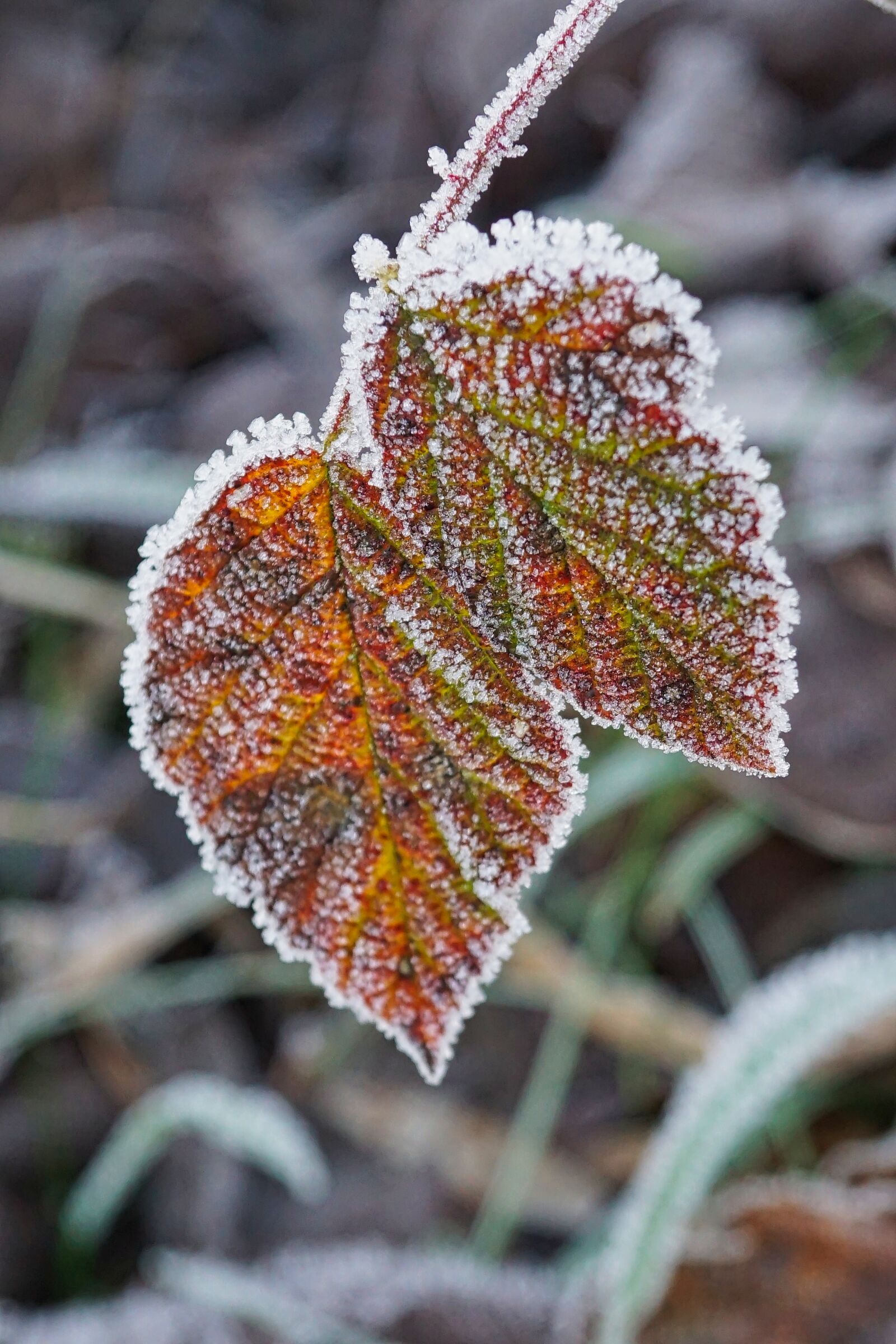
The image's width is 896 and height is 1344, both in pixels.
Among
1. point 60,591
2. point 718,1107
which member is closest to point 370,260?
point 718,1107

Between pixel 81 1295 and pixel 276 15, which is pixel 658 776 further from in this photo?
pixel 276 15

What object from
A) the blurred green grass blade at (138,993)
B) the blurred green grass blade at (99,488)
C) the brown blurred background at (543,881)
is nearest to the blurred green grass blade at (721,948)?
the brown blurred background at (543,881)

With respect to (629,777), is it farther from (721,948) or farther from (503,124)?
(503,124)

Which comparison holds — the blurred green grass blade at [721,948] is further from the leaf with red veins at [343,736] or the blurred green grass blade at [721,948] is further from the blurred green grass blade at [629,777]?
the leaf with red veins at [343,736]

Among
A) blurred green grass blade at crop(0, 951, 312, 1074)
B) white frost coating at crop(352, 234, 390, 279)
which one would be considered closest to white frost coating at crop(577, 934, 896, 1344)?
blurred green grass blade at crop(0, 951, 312, 1074)

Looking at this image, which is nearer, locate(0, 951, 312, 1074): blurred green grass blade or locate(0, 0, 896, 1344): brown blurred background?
locate(0, 0, 896, 1344): brown blurred background

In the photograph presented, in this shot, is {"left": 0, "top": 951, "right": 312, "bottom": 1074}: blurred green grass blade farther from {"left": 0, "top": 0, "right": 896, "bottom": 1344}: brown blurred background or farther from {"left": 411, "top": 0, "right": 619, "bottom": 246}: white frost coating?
{"left": 411, "top": 0, "right": 619, "bottom": 246}: white frost coating

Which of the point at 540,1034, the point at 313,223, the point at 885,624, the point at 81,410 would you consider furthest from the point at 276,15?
the point at 540,1034

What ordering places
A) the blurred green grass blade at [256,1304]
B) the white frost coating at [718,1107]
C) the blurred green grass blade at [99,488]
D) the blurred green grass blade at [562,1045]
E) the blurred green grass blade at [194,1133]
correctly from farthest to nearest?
the blurred green grass blade at [99,488]
the blurred green grass blade at [562,1045]
the blurred green grass blade at [194,1133]
the blurred green grass blade at [256,1304]
the white frost coating at [718,1107]
